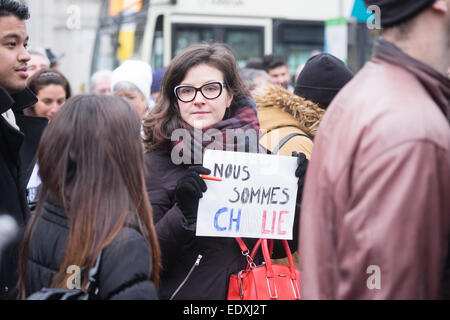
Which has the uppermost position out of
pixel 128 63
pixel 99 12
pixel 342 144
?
pixel 99 12

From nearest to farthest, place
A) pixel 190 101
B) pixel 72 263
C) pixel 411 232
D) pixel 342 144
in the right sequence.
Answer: pixel 411 232, pixel 342 144, pixel 72 263, pixel 190 101

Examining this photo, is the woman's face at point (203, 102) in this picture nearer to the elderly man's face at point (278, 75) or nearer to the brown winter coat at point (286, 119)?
the brown winter coat at point (286, 119)

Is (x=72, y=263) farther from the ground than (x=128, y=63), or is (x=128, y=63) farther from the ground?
(x=128, y=63)

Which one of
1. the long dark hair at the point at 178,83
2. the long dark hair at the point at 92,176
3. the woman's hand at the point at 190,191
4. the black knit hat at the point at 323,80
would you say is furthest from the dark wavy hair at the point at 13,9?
the black knit hat at the point at 323,80

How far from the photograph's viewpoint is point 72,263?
6.00 ft

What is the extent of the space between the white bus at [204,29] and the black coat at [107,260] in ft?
29.0

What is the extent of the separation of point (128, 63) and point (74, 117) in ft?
13.0

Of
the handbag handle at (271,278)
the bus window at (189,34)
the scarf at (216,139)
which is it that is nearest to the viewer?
the handbag handle at (271,278)

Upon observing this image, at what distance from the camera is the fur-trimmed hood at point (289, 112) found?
3021 mm

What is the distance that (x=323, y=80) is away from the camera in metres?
3.27

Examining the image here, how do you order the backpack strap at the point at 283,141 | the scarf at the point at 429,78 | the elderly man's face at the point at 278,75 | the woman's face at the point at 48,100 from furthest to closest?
the elderly man's face at the point at 278,75
the woman's face at the point at 48,100
the backpack strap at the point at 283,141
the scarf at the point at 429,78

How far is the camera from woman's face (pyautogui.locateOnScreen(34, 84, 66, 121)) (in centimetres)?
493
